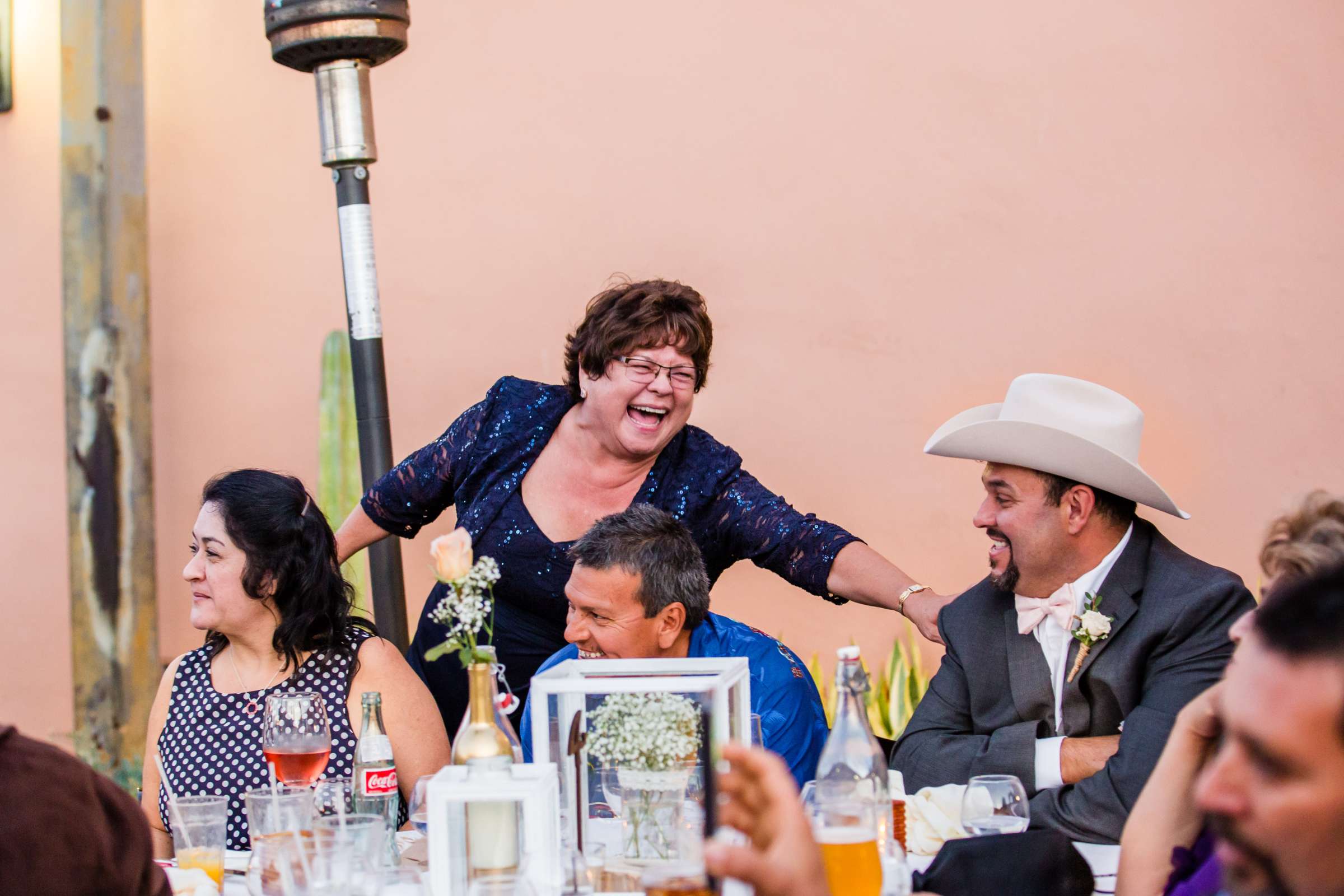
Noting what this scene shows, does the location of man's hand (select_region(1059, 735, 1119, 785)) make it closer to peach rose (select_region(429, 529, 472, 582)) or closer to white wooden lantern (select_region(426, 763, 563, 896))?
white wooden lantern (select_region(426, 763, 563, 896))

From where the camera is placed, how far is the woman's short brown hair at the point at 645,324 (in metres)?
3.43

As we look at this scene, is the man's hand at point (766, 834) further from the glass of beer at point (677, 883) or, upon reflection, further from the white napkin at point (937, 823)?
the white napkin at point (937, 823)

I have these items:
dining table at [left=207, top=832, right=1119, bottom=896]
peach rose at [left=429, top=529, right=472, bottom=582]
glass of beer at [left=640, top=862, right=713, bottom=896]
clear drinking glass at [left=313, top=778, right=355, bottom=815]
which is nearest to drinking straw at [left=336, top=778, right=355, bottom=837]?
clear drinking glass at [left=313, top=778, right=355, bottom=815]

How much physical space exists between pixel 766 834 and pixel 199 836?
1337 mm

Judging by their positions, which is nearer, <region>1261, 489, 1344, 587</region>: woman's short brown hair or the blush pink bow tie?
<region>1261, 489, 1344, 587</region>: woman's short brown hair

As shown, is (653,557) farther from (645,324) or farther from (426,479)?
(426,479)

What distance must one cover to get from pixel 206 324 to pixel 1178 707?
158 inches

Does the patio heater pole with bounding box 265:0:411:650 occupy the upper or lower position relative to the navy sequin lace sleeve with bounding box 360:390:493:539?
upper

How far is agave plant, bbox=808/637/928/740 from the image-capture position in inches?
184

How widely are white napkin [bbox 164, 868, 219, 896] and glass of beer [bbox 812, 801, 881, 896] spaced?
3.14 feet

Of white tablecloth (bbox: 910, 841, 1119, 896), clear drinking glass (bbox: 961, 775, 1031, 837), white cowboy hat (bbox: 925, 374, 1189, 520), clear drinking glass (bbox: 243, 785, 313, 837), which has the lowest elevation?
white tablecloth (bbox: 910, 841, 1119, 896)

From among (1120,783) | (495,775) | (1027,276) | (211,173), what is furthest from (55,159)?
(1120,783)

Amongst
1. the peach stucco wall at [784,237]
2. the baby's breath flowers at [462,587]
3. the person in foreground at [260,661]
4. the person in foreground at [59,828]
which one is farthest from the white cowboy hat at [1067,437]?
the person in foreground at [59,828]

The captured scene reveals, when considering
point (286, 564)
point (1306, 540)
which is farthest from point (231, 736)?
point (1306, 540)
